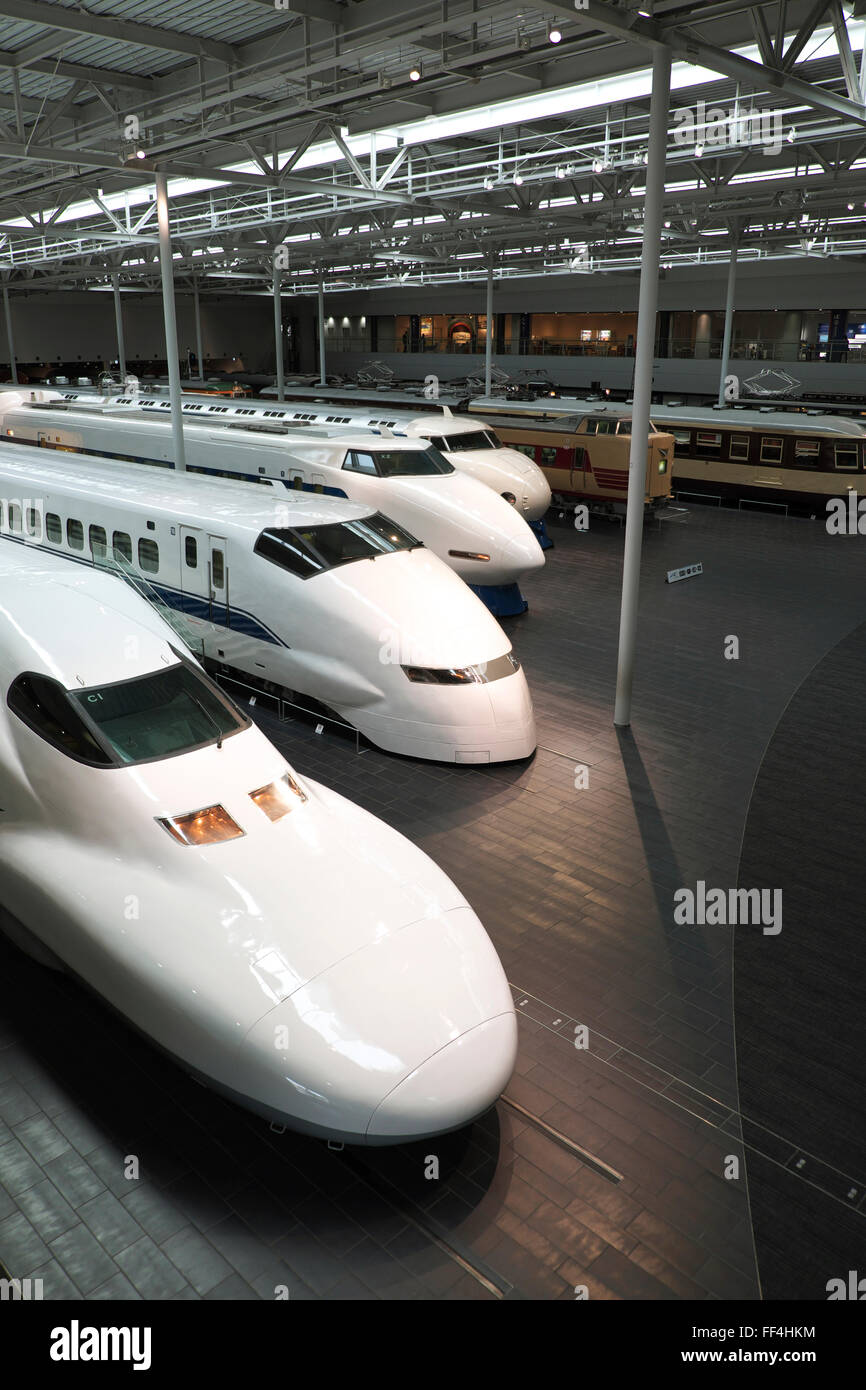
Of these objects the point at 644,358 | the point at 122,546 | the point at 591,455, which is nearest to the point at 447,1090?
the point at 644,358

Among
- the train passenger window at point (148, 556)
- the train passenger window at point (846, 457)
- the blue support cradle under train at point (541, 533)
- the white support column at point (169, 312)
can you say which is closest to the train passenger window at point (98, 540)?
the train passenger window at point (148, 556)

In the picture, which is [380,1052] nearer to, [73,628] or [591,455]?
[73,628]

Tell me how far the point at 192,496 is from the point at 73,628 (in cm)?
525

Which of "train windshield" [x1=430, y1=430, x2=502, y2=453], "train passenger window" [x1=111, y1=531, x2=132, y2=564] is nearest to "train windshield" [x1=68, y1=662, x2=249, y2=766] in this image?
"train passenger window" [x1=111, y1=531, x2=132, y2=564]

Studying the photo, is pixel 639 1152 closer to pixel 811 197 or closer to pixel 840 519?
pixel 840 519

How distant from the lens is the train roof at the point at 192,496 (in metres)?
10.1

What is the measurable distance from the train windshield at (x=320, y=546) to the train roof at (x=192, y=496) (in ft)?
0.48

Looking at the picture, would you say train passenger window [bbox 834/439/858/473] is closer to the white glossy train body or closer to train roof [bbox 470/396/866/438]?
train roof [bbox 470/396/866/438]

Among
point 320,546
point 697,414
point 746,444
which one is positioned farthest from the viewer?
point 697,414

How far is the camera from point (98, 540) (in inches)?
457

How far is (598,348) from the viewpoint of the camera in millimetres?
40875

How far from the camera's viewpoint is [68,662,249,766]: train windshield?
18.7 feet

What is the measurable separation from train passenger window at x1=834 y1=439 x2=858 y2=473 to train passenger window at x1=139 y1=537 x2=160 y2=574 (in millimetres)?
15573

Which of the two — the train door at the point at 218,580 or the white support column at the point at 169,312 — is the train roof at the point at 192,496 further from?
the white support column at the point at 169,312
